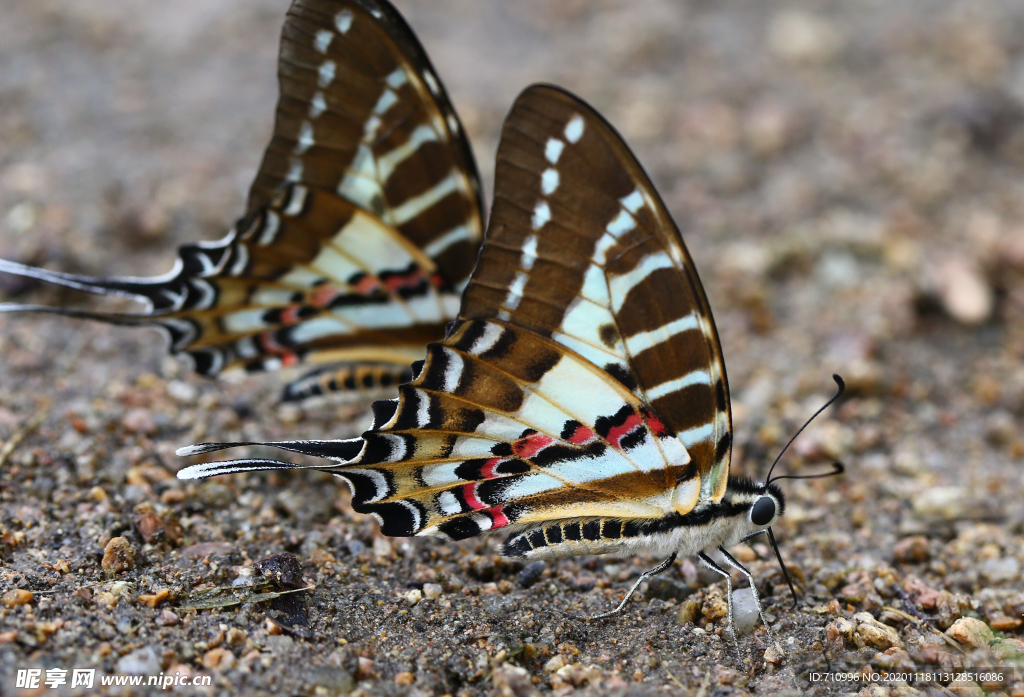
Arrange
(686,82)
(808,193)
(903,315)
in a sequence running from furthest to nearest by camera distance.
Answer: (686,82)
(808,193)
(903,315)

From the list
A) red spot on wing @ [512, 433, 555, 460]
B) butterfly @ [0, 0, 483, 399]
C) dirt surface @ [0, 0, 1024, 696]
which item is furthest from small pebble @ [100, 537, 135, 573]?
red spot on wing @ [512, 433, 555, 460]

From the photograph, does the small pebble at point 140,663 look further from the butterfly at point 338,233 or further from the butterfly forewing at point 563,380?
the butterfly at point 338,233

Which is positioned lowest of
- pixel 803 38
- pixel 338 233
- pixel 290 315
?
pixel 290 315

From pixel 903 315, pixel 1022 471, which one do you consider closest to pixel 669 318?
pixel 1022 471

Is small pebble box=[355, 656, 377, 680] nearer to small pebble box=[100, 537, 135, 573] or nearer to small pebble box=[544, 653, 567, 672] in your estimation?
small pebble box=[544, 653, 567, 672]

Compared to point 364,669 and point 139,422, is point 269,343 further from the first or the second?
point 364,669

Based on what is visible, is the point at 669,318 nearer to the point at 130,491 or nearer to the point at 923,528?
the point at 923,528

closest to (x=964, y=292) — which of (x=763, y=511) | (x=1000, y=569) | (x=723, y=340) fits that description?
(x=723, y=340)
